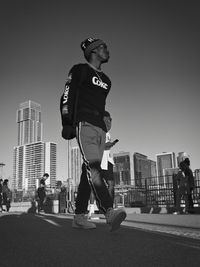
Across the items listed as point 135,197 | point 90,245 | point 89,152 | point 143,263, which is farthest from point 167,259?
point 135,197

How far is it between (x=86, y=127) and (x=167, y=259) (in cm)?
167

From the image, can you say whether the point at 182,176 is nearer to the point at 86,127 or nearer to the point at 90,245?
the point at 86,127

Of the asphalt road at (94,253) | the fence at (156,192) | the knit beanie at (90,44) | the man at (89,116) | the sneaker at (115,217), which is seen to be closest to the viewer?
the asphalt road at (94,253)

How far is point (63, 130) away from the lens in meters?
2.93

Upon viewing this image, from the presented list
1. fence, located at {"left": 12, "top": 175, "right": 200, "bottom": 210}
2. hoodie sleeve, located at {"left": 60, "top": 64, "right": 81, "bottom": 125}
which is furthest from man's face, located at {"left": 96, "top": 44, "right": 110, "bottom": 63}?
fence, located at {"left": 12, "top": 175, "right": 200, "bottom": 210}

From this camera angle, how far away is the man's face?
326 cm

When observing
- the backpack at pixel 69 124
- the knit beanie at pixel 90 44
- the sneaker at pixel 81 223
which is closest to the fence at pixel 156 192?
the sneaker at pixel 81 223

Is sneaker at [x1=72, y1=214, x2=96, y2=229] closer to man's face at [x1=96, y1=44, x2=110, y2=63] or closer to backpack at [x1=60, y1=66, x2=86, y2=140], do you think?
backpack at [x1=60, y1=66, x2=86, y2=140]

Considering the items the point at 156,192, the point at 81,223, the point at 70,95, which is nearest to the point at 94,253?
the point at 81,223

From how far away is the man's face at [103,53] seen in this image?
326 cm

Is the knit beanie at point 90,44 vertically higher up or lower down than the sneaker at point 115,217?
higher up

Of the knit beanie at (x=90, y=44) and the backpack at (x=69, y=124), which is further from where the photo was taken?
the knit beanie at (x=90, y=44)

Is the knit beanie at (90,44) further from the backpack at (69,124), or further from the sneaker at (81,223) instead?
the sneaker at (81,223)

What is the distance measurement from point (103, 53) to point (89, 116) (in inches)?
31.5
